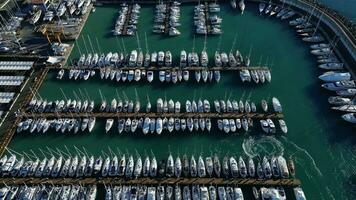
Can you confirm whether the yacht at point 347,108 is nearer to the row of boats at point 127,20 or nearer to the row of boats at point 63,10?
the row of boats at point 127,20

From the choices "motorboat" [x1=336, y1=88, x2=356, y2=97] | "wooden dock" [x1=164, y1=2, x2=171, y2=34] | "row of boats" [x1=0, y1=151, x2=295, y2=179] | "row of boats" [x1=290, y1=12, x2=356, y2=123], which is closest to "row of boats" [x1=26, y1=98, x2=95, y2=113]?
"row of boats" [x1=0, y1=151, x2=295, y2=179]

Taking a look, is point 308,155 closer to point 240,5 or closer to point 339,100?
point 339,100

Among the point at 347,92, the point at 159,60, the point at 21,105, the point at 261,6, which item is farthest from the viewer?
the point at 261,6

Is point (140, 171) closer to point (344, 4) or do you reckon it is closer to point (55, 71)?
point (55, 71)

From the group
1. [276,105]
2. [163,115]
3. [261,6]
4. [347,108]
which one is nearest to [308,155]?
[276,105]

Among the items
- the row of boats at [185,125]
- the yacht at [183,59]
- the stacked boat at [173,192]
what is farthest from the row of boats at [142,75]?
the stacked boat at [173,192]

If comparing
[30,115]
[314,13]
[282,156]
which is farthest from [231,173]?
[314,13]

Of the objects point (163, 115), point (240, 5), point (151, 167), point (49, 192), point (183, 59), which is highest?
point (240, 5)
